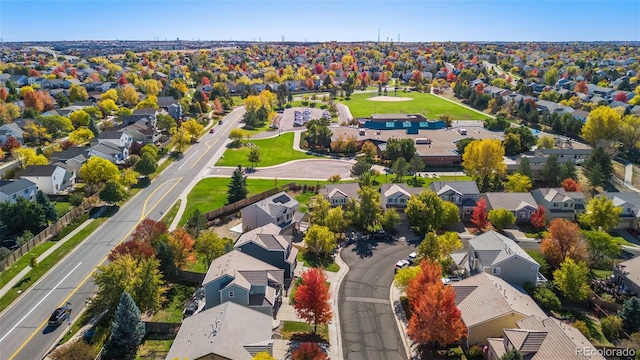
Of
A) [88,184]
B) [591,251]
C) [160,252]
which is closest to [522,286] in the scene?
[591,251]

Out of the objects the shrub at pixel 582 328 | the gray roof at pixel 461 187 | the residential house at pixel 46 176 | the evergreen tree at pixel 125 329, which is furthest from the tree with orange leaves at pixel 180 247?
Result: the shrub at pixel 582 328

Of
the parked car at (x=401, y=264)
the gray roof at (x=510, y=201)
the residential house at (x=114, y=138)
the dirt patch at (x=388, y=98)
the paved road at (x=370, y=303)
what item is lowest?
the paved road at (x=370, y=303)

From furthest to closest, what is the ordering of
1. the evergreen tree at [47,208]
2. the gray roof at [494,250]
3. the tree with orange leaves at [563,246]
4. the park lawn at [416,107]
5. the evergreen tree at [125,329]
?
the park lawn at [416,107], the evergreen tree at [47,208], the tree with orange leaves at [563,246], the gray roof at [494,250], the evergreen tree at [125,329]

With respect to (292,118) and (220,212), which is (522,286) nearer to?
(220,212)

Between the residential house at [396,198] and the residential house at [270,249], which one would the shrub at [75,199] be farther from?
the residential house at [396,198]

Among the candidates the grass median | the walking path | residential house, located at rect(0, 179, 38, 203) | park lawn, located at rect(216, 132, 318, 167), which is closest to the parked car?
the walking path

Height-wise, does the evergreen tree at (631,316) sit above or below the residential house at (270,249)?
below

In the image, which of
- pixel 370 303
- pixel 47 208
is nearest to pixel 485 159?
pixel 370 303
